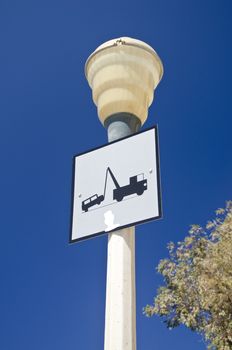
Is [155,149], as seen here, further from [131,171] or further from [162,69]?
[162,69]

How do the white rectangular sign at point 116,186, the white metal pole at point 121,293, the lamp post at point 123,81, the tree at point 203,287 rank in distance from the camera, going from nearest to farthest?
the white metal pole at point 121,293 < the white rectangular sign at point 116,186 < the lamp post at point 123,81 < the tree at point 203,287

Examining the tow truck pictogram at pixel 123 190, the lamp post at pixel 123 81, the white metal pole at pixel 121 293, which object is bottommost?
the white metal pole at pixel 121 293

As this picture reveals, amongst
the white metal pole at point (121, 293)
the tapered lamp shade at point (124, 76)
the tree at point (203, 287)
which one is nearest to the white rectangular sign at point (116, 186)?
the white metal pole at point (121, 293)

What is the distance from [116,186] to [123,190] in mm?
76

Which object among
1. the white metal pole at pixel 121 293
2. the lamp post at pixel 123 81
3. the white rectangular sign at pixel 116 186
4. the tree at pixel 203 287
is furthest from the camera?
the tree at pixel 203 287

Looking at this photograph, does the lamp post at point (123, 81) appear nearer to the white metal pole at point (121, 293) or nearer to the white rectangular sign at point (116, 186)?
the white metal pole at point (121, 293)

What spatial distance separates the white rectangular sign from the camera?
296 cm

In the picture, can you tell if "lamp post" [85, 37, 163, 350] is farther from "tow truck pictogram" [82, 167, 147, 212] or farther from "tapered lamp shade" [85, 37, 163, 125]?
"tow truck pictogram" [82, 167, 147, 212]

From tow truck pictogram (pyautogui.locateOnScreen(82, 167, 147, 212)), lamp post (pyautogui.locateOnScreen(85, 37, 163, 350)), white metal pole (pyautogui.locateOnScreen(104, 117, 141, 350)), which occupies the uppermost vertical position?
lamp post (pyautogui.locateOnScreen(85, 37, 163, 350))

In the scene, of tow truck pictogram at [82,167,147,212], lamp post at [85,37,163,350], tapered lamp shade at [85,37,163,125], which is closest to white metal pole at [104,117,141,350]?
lamp post at [85,37,163,350]

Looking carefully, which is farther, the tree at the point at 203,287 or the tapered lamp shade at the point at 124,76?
the tree at the point at 203,287

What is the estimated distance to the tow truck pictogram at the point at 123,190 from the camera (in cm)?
304

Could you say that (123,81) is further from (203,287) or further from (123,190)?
(203,287)

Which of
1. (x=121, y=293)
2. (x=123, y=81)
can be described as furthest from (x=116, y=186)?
(x=123, y=81)
